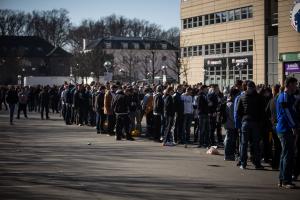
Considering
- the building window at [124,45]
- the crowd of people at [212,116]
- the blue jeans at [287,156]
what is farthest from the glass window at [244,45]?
the building window at [124,45]

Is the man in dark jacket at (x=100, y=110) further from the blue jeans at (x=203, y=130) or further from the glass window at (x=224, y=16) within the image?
the glass window at (x=224, y=16)

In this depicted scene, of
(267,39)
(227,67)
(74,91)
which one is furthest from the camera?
(227,67)

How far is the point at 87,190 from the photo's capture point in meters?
10.2

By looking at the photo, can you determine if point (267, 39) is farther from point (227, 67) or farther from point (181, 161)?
point (181, 161)

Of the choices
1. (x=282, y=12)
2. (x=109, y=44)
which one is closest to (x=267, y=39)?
(x=282, y=12)

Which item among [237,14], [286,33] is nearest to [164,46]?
[237,14]

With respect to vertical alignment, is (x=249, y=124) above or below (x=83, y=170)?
above

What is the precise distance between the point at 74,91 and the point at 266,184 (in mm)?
17639

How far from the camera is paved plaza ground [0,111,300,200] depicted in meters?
9.89

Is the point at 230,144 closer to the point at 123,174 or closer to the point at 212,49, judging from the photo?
the point at 123,174

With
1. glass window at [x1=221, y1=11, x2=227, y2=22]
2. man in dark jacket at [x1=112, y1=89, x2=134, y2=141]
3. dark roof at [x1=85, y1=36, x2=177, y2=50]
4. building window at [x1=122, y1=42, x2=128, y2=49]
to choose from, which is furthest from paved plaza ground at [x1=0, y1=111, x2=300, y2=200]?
building window at [x1=122, y1=42, x2=128, y2=49]

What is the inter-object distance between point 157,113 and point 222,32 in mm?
48110

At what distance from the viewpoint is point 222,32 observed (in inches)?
2643

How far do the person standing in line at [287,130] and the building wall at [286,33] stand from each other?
42579 mm
